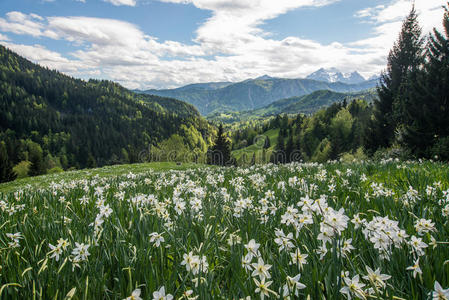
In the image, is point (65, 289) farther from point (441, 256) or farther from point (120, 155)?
point (120, 155)

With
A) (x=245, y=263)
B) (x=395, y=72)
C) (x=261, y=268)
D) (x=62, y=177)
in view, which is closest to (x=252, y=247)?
(x=245, y=263)

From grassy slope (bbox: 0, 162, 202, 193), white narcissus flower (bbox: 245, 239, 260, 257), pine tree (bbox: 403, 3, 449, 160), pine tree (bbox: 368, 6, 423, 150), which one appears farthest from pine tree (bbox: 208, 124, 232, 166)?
white narcissus flower (bbox: 245, 239, 260, 257)

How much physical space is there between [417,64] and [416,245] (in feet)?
189

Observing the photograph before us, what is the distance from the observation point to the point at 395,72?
44500mm

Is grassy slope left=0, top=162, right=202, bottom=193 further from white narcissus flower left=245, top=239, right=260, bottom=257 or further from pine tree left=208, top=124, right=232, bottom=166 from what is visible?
pine tree left=208, top=124, right=232, bottom=166

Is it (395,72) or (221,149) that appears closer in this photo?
(395,72)

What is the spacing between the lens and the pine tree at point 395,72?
144 ft

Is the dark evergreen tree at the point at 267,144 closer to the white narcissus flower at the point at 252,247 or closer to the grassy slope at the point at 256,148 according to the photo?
the grassy slope at the point at 256,148

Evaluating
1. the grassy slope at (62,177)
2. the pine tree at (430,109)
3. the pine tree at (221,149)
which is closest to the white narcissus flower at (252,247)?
the grassy slope at (62,177)

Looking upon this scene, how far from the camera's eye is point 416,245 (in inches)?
70.2

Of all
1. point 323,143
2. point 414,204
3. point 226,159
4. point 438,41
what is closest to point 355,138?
point 323,143

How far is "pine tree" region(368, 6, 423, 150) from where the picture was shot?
43750 mm

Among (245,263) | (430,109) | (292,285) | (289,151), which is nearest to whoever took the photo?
(292,285)

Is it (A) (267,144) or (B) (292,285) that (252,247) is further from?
(A) (267,144)
